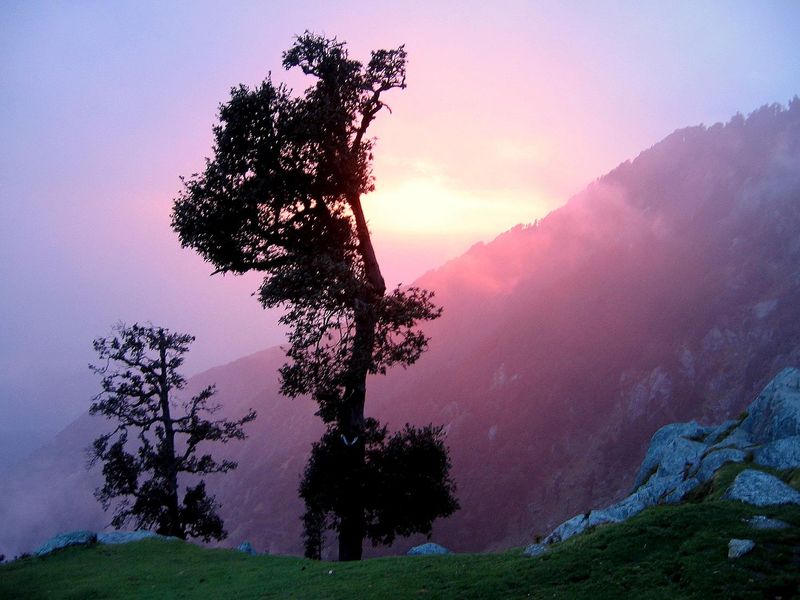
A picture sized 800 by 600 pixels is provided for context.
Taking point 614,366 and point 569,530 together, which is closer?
point 569,530

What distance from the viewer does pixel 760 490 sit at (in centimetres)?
1487

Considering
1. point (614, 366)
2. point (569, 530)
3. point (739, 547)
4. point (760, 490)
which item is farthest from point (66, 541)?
point (614, 366)

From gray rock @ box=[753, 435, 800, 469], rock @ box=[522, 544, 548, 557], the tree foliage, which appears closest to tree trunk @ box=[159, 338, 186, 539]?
the tree foliage

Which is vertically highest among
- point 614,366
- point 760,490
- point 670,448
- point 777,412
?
point 777,412

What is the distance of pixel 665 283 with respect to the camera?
559 feet

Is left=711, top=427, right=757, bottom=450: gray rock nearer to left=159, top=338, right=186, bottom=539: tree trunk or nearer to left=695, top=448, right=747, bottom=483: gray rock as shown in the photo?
left=695, top=448, right=747, bottom=483: gray rock

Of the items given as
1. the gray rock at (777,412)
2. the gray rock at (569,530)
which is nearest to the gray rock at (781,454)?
the gray rock at (777,412)

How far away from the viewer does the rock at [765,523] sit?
1288cm

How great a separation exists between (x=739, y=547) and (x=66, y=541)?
2922 cm

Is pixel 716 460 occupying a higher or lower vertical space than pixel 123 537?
lower

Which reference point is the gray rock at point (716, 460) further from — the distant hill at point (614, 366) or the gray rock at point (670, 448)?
the distant hill at point (614, 366)

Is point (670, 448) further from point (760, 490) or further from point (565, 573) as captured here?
point (565, 573)

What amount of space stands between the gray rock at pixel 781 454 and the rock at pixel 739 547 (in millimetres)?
5048

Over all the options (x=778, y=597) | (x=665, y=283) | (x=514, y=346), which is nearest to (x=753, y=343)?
(x=665, y=283)
